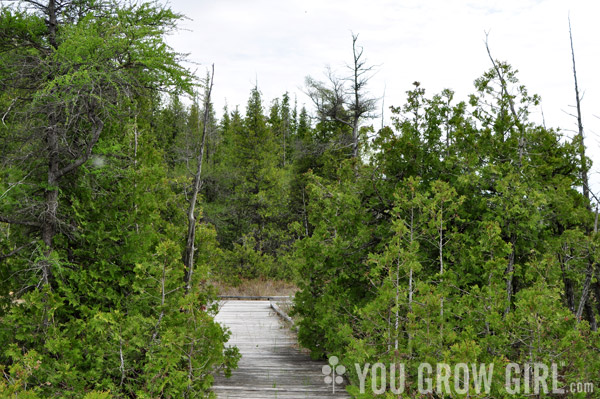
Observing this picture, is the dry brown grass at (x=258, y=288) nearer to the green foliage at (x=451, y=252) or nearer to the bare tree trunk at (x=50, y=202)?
the green foliage at (x=451, y=252)

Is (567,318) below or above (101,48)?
below

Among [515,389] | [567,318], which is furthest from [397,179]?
[515,389]

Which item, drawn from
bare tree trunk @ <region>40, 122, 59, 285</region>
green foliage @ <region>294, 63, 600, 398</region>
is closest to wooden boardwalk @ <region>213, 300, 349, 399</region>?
green foliage @ <region>294, 63, 600, 398</region>

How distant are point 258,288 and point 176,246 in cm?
1526

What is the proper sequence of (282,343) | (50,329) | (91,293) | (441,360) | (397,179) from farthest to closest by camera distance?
1. (282,343)
2. (397,179)
3. (91,293)
4. (50,329)
5. (441,360)

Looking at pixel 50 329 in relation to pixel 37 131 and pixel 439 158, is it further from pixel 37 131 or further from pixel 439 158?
pixel 439 158

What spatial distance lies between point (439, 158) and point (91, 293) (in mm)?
5872

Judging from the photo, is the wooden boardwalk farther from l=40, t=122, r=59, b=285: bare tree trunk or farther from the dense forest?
l=40, t=122, r=59, b=285: bare tree trunk

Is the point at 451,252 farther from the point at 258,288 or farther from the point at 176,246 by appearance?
the point at 258,288

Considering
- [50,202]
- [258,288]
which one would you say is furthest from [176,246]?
[258,288]

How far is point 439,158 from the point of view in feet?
27.0

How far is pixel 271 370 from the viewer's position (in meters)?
8.18

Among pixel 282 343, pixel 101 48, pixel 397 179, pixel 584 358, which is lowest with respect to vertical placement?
pixel 282 343

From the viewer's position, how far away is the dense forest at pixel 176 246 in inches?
216
